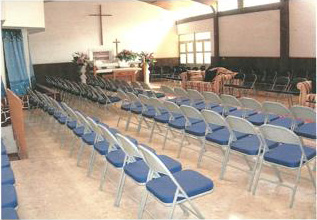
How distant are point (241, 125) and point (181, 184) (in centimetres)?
132

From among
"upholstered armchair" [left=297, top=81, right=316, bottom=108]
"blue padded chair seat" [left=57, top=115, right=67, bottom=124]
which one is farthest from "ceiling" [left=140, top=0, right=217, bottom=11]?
"blue padded chair seat" [left=57, top=115, right=67, bottom=124]

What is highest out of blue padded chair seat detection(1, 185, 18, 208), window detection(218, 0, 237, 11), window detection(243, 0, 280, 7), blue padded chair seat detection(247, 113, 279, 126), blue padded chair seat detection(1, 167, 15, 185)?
window detection(218, 0, 237, 11)

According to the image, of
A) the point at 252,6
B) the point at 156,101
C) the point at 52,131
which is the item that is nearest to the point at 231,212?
the point at 156,101

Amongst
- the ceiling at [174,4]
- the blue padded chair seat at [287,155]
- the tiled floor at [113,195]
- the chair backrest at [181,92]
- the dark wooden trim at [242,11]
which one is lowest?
the tiled floor at [113,195]

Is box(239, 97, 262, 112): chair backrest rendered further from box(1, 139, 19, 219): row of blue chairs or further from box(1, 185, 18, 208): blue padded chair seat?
box(1, 185, 18, 208): blue padded chair seat

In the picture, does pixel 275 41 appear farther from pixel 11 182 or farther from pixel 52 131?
pixel 11 182

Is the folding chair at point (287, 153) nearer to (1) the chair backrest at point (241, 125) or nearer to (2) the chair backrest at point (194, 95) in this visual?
(1) the chair backrest at point (241, 125)

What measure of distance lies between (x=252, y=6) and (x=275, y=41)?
174cm

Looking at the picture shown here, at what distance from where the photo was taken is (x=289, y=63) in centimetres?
1173

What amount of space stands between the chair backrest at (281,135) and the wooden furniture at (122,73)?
11223 millimetres

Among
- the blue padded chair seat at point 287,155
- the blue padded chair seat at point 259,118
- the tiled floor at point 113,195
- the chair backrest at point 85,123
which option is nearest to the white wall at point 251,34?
the blue padded chair seat at point 259,118

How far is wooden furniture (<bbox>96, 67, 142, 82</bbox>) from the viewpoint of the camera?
14617mm

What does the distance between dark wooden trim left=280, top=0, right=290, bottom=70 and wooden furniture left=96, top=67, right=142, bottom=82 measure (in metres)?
5.61

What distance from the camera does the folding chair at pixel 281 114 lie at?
4824 millimetres
